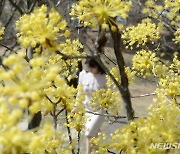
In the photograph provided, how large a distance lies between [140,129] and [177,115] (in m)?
0.23

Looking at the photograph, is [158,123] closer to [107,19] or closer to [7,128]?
[107,19]

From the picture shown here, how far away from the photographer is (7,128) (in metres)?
0.92

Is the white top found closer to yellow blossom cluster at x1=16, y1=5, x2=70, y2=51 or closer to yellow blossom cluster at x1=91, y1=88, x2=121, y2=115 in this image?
yellow blossom cluster at x1=91, y1=88, x2=121, y2=115

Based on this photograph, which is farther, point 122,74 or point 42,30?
point 122,74

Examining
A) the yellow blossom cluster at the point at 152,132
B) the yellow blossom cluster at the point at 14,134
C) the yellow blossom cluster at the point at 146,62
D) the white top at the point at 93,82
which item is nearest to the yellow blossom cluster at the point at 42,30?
the yellow blossom cluster at the point at 14,134

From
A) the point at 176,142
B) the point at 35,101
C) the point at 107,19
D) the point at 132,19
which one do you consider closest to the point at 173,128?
the point at 176,142

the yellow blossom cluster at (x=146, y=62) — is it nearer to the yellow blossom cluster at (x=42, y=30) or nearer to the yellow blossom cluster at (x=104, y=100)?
the yellow blossom cluster at (x=104, y=100)

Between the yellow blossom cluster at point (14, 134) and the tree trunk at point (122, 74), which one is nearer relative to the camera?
the yellow blossom cluster at point (14, 134)

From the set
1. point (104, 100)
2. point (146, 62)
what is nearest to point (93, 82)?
point (104, 100)

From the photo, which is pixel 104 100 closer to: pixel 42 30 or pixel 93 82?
pixel 93 82

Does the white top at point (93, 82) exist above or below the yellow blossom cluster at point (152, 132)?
below

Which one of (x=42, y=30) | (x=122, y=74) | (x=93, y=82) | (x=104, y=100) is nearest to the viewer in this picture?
(x=42, y=30)

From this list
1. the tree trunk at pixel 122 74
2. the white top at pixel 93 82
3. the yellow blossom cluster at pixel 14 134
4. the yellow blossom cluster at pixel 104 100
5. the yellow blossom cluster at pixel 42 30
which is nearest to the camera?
the yellow blossom cluster at pixel 14 134

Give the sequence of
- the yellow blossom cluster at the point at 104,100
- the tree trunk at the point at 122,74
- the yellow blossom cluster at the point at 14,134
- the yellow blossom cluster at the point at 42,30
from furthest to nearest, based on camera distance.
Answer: the yellow blossom cluster at the point at 104,100, the tree trunk at the point at 122,74, the yellow blossom cluster at the point at 42,30, the yellow blossom cluster at the point at 14,134
